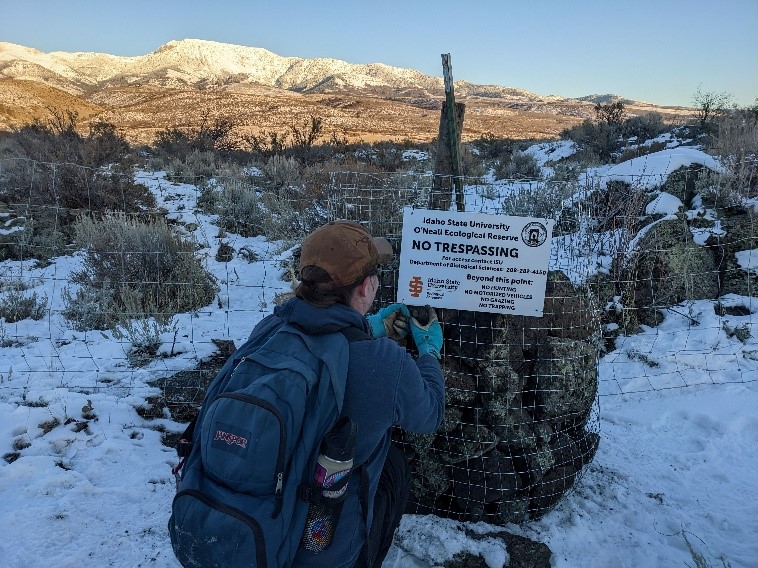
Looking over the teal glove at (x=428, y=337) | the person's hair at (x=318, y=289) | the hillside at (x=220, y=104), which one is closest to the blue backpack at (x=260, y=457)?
the person's hair at (x=318, y=289)

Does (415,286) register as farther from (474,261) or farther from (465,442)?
(465,442)

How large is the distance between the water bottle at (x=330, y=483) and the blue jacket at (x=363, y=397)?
0.24 ft

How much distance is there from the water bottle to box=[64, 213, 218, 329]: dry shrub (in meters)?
4.43

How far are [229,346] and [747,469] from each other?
4.42 meters

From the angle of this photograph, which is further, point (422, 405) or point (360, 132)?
point (360, 132)

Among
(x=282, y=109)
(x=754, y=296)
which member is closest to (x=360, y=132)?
(x=282, y=109)

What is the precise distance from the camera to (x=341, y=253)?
1896 millimetres

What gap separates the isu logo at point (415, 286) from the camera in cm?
Result: 312

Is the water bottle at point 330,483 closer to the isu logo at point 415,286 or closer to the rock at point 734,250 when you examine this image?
the isu logo at point 415,286

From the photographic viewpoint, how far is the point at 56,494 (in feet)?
10.2

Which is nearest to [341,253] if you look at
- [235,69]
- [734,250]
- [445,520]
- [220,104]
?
[445,520]

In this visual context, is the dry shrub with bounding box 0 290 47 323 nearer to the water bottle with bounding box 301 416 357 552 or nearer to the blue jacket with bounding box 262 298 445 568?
the blue jacket with bounding box 262 298 445 568

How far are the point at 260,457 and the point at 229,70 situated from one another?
140 meters

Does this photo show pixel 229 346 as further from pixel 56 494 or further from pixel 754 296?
pixel 754 296
